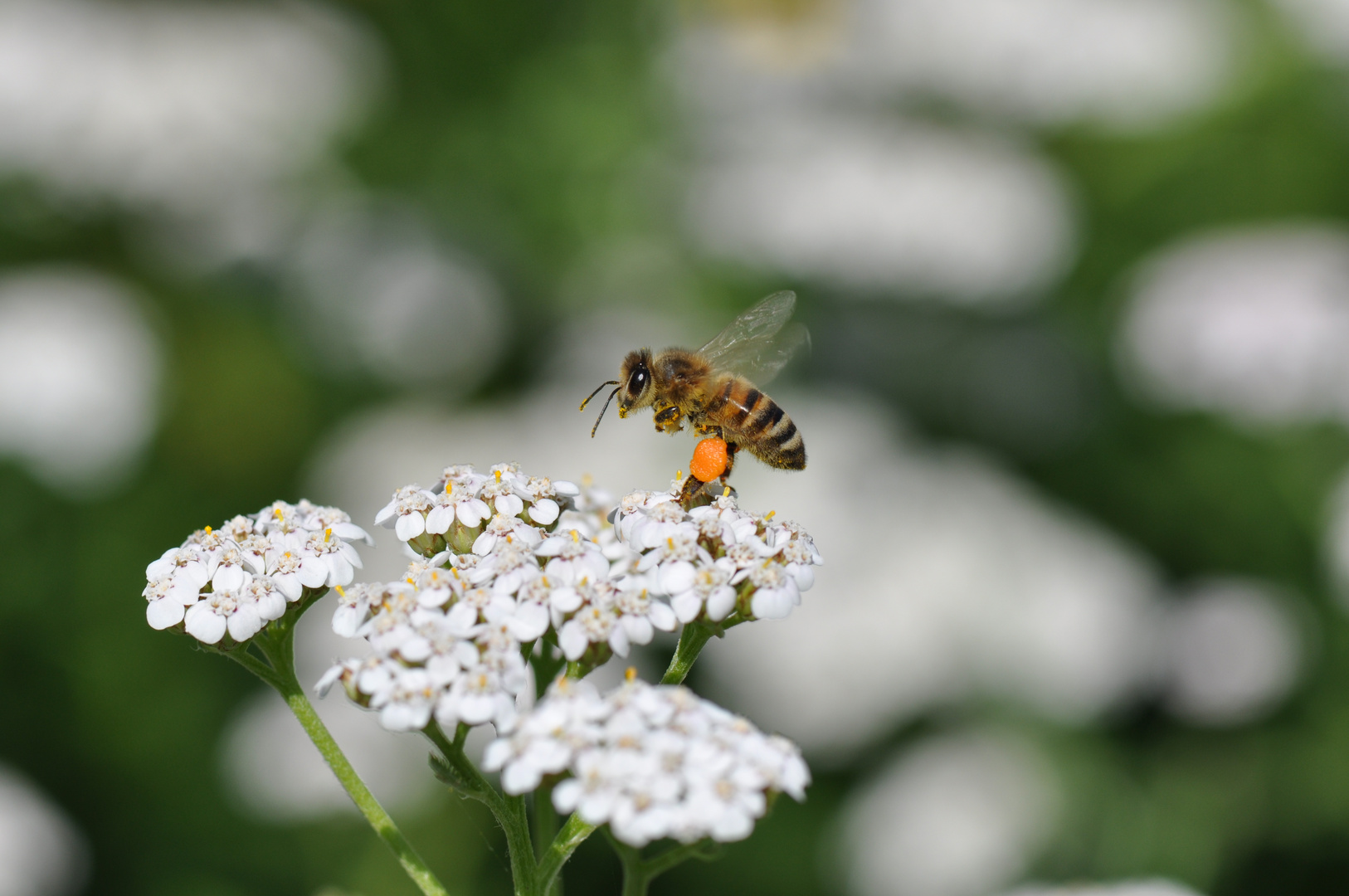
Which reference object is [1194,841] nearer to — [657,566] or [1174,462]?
[1174,462]

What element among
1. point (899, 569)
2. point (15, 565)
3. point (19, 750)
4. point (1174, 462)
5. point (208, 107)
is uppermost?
point (208, 107)

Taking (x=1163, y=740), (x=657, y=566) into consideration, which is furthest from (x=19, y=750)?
(x=1163, y=740)

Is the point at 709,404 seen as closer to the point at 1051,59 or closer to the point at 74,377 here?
the point at 74,377

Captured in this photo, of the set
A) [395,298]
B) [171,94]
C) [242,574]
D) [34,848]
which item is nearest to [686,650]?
[242,574]

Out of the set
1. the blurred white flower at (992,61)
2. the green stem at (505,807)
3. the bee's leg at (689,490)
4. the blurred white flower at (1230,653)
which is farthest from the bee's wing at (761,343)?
the blurred white flower at (992,61)

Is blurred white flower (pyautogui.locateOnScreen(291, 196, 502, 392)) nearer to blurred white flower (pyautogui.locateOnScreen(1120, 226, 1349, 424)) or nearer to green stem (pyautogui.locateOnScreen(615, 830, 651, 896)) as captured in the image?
blurred white flower (pyautogui.locateOnScreen(1120, 226, 1349, 424))

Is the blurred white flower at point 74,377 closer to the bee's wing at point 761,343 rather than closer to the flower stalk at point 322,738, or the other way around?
the bee's wing at point 761,343

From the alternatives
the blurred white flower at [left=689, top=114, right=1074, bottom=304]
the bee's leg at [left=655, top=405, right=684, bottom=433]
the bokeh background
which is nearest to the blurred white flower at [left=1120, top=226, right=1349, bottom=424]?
the bokeh background
